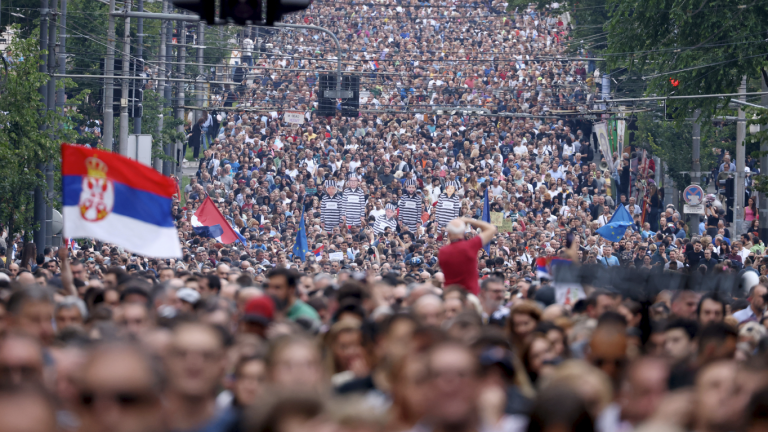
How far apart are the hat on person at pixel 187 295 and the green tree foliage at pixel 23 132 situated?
1526cm

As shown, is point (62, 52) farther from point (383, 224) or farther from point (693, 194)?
point (693, 194)

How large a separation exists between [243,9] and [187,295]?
251 cm

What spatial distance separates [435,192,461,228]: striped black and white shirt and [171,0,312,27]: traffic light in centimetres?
1775

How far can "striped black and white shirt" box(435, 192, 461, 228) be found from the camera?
89.9 ft

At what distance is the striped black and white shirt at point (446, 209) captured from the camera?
27391 mm

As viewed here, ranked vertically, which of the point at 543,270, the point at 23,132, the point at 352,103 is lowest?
the point at 543,270

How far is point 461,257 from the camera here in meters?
10.6

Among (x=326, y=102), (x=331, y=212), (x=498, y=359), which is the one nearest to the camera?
(x=498, y=359)

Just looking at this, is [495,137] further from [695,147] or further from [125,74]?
[125,74]

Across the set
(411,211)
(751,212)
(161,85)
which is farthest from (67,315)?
(161,85)

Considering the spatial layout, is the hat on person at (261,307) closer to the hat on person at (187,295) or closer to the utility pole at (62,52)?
the hat on person at (187,295)

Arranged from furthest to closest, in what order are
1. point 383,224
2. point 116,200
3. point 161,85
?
1. point 161,85
2. point 383,224
3. point 116,200

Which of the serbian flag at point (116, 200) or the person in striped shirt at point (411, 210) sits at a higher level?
the serbian flag at point (116, 200)

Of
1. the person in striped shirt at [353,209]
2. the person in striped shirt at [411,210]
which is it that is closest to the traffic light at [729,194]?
the person in striped shirt at [411,210]
